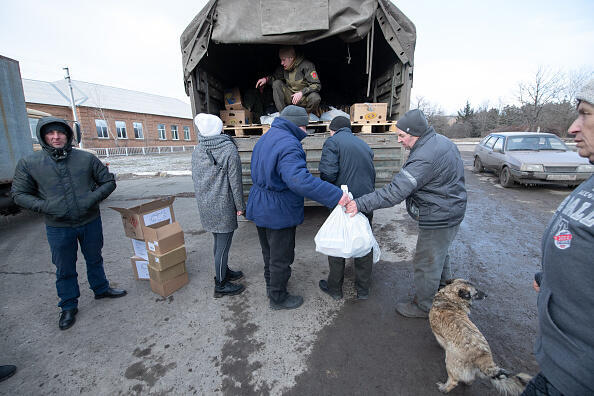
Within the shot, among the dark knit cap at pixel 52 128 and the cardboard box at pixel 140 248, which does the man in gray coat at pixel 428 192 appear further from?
the dark knit cap at pixel 52 128

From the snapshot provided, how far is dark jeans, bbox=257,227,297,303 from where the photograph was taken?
2.55m

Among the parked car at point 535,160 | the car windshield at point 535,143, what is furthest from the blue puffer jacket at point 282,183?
the car windshield at point 535,143

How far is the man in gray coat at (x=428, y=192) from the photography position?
2.21 m

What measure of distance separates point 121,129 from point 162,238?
97.9 ft

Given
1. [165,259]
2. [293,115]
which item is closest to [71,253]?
[165,259]

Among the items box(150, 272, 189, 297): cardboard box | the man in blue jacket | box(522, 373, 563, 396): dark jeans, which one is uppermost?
the man in blue jacket

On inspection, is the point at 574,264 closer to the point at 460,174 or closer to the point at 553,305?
the point at 553,305

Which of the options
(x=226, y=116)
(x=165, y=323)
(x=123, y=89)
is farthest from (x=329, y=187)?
(x=123, y=89)

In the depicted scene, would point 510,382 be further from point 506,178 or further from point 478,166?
point 478,166

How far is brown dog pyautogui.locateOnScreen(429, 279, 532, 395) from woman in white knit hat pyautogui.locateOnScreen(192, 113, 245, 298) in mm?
2016

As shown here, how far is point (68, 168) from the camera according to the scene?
255cm

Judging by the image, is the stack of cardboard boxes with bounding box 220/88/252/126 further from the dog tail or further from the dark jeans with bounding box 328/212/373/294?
Answer: the dog tail

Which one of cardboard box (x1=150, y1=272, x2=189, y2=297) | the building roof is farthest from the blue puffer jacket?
the building roof

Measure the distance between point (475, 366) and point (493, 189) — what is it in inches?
297
